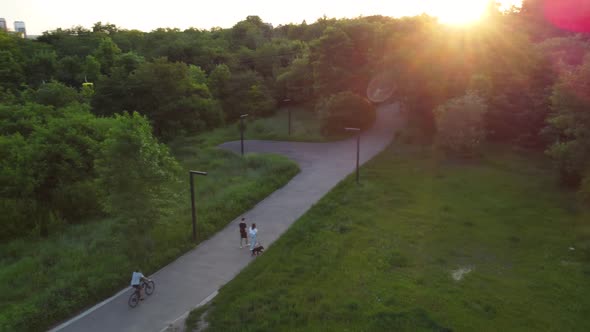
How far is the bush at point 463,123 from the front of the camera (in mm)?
29547

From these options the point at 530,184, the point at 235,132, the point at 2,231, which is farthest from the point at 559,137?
the point at 2,231

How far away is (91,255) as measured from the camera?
55.2 ft

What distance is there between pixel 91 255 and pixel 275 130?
2861 cm

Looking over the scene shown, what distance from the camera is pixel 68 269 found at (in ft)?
51.8

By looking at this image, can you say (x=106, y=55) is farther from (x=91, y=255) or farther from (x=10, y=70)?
(x=91, y=255)

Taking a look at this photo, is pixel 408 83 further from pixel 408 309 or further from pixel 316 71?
pixel 408 309

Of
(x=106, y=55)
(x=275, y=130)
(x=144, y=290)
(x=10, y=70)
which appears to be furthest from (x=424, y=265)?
(x=106, y=55)

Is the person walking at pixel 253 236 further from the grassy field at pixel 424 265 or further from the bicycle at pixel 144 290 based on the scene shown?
the bicycle at pixel 144 290

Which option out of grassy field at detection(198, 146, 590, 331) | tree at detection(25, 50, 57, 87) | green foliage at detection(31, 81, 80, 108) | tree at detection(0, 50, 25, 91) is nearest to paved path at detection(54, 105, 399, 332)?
grassy field at detection(198, 146, 590, 331)

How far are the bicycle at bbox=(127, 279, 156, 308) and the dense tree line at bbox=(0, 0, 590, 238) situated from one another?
3101mm

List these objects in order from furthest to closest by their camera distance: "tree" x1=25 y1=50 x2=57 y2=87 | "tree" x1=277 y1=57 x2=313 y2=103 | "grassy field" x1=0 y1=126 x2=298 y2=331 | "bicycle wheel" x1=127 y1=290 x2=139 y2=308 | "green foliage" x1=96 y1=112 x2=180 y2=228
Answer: "tree" x1=25 y1=50 x2=57 y2=87 < "tree" x1=277 y1=57 x2=313 y2=103 < "green foliage" x1=96 y1=112 x2=180 y2=228 < "bicycle wheel" x1=127 y1=290 x2=139 y2=308 < "grassy field" x1=0 y1=126 x2=298 y2=331

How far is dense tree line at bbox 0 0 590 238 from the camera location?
70.1ft

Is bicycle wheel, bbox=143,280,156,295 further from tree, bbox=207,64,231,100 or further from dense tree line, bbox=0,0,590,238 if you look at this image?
tree, bbox=207,64,231,100

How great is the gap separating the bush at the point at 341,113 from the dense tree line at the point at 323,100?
0.11 m
